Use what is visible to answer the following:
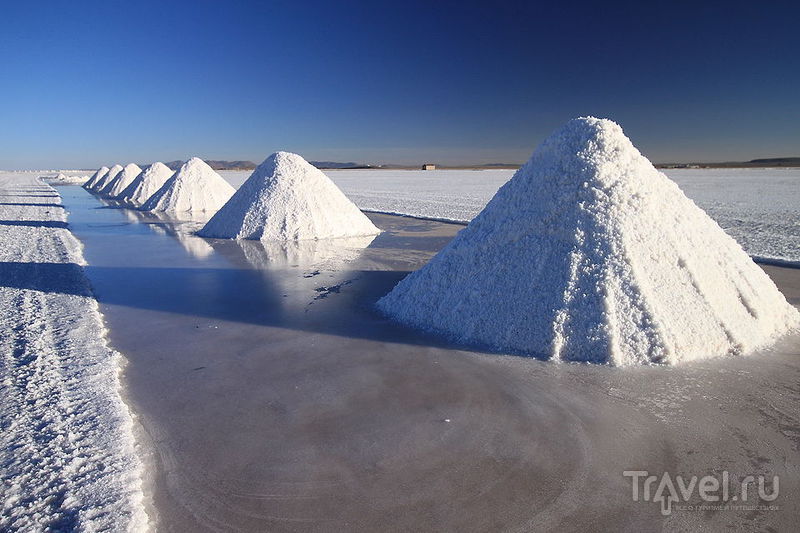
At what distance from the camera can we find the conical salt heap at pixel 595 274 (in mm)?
4672

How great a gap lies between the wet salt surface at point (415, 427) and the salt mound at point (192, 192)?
18536mm

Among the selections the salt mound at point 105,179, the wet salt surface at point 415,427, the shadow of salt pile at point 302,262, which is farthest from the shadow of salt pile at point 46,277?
the salt mound at point 105,179

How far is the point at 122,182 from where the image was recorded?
1422 inches

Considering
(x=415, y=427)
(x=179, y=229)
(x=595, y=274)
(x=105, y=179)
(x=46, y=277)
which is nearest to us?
(x=415, y=427)

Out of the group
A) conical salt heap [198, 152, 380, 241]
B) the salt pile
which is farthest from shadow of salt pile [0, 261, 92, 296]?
the salt pile

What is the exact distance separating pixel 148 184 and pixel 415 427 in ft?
104

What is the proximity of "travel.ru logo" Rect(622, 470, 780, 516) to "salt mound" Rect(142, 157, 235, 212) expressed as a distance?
23.3m

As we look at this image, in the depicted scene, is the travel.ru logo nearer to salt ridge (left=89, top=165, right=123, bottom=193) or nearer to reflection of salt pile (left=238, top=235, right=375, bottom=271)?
reflection of salt pile (left=238, top=235, right=375, bottom=271)

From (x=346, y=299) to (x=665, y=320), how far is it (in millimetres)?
4097

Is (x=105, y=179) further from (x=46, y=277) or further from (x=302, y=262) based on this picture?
(x=302, y=262)

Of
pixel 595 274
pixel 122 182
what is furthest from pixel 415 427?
pixel 122 182

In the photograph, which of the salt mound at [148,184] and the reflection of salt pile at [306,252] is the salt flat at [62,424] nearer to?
the reflection of salt pile at [306,252]

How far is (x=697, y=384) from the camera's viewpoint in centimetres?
409

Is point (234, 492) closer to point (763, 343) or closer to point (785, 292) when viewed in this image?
point (763, 343)
